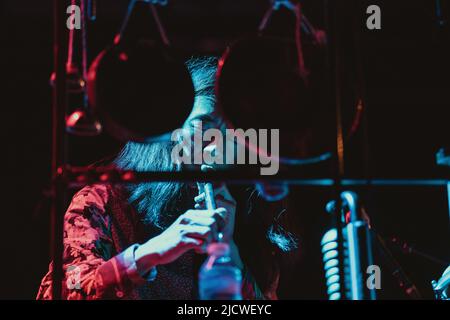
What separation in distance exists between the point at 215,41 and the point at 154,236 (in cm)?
87

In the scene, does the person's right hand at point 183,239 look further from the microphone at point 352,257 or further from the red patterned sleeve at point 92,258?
the microphone at point 352,257

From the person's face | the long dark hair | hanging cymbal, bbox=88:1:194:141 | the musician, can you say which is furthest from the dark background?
hanging cymbal, bbox=88:1:194:141

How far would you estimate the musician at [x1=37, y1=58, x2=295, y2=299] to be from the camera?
175 centimetres

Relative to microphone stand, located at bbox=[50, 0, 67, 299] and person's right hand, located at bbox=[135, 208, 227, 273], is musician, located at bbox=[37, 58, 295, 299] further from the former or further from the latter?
microphone stand, located at bbox=[50, 0, 67, 299]

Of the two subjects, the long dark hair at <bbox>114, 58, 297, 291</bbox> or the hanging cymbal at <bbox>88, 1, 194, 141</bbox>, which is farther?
the long dark hair at <bbox>114, 58, 297, 291</bbox>

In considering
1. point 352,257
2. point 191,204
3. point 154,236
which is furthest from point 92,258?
point 352,257

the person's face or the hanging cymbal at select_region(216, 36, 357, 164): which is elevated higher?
the person's face

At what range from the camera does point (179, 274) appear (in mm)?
2262

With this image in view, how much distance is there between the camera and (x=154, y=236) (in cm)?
235

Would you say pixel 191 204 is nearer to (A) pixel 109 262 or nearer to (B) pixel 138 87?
(A) pixel 109 262

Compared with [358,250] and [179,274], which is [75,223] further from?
[358,250]

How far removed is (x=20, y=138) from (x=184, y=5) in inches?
37.4
